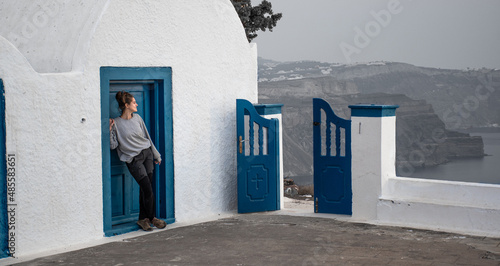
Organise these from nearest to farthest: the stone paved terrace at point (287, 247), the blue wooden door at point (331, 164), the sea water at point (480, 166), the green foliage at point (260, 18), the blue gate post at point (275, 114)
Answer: the stone paved terrace at point (287, 247) → the blue wooden door at point (331, 164) → the blue gate post at point (275, 114) → the green foliage at point (260, 18) → the sea water at point (480, 166)

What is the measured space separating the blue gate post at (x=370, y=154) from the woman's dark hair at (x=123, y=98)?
294 cm

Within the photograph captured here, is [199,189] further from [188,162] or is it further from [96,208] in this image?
[96,208]

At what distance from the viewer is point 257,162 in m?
8.98

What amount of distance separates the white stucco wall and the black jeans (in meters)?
0.50

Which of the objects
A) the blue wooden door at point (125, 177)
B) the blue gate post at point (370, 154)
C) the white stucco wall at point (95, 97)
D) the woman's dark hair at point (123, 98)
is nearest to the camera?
Result: the white stucco wall at point (95, 97)

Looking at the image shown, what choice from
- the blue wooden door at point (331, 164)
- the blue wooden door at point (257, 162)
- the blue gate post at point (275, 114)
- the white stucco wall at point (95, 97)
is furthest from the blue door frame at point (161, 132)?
the blue wooden door at point (331, 164)

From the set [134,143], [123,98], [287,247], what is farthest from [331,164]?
[123,98]

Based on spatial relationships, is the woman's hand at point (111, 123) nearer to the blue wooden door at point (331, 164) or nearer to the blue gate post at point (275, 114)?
the blue gate post at point (275, 114)

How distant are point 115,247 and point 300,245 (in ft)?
6.79

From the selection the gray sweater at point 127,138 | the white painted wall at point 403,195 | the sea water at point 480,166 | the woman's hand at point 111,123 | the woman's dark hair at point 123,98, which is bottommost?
the sea water at point 480,166

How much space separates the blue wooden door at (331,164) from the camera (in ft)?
27.9

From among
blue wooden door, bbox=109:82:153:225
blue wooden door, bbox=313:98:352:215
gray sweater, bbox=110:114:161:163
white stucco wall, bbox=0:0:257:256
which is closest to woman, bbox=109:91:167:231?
gray sweater, bbox=110:114:161:163

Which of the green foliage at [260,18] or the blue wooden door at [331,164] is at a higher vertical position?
the green foliage at [260,18]

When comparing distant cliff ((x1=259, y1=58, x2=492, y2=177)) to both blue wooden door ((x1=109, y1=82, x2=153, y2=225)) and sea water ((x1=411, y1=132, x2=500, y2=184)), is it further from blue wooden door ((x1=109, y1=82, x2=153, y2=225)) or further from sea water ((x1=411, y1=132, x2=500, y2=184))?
blue wooden door ((x1=109, y1=82, x2=153, y2=225))
